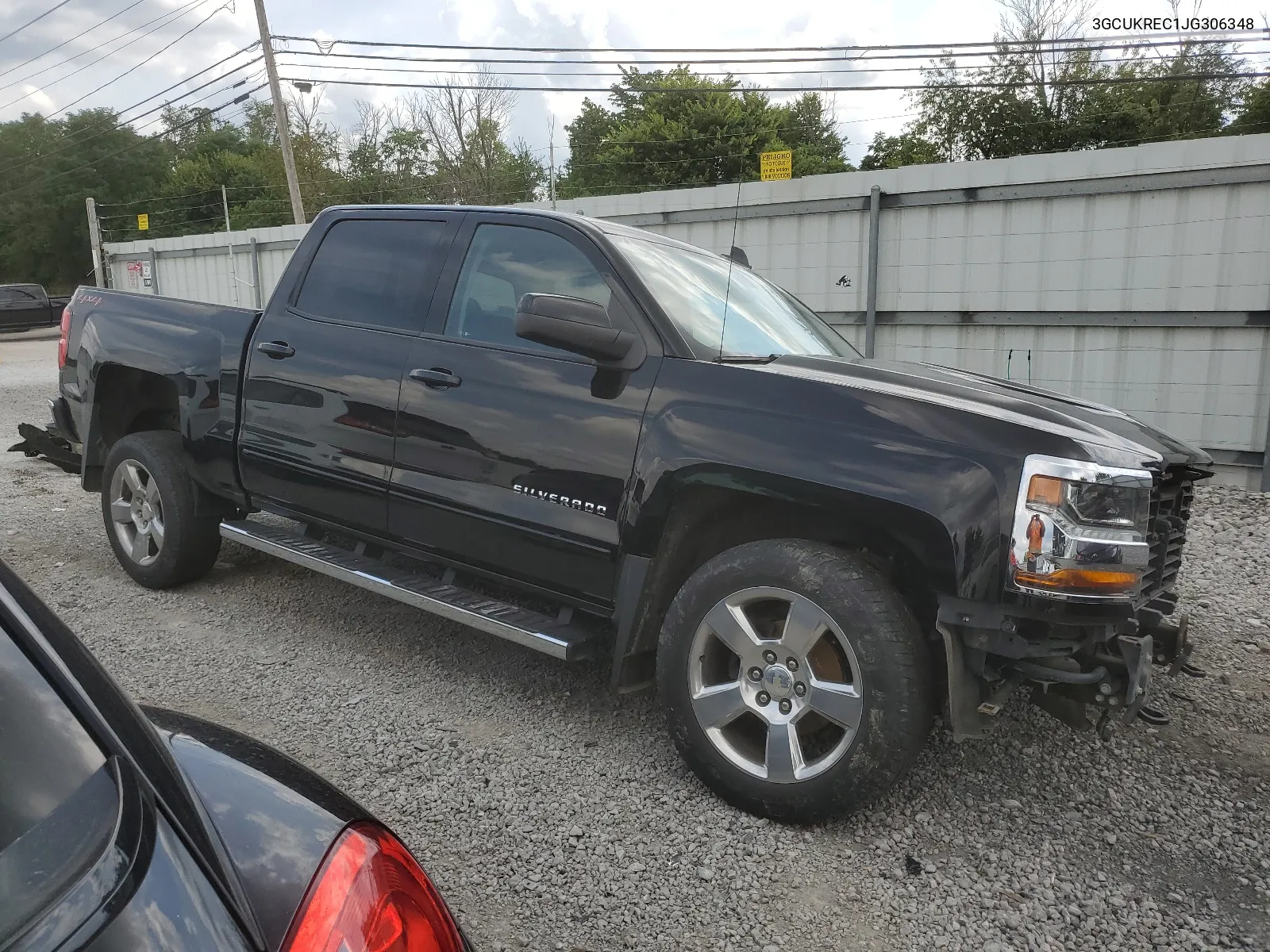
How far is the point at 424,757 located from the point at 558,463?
113 cm

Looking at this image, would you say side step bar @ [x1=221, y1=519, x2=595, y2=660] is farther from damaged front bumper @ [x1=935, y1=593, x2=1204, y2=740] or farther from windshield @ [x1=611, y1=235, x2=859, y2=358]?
damaged front bumper @ [x1=935, y1=593, x2=1204, y2=740]

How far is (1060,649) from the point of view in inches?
101

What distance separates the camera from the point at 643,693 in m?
3.91

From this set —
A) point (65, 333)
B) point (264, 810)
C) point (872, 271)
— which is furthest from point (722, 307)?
point (872, 271)

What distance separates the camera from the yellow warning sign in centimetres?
450

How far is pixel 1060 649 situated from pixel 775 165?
3.02 m

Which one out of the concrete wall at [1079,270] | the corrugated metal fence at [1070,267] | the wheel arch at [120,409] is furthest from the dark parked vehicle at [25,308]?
the wheel arch at [120,409]

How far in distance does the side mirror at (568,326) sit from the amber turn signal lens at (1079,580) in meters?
1.37

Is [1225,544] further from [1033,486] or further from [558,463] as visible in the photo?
[558,463]

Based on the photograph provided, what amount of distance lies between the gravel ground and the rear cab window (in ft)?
5.42

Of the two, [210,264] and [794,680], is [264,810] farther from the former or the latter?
[210,264]

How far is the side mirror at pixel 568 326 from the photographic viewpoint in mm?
3037

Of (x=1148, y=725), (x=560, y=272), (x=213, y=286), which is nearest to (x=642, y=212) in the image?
(x=560, y=272)

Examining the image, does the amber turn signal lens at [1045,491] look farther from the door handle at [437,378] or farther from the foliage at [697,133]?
the foliage at [697,133]
